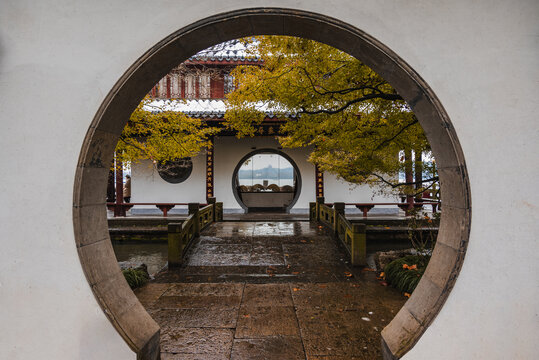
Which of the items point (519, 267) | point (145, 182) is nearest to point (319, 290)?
point (519, 267)

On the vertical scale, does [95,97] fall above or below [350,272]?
above

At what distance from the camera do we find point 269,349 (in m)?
2.49

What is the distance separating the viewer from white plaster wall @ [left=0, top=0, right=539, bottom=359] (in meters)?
1.83

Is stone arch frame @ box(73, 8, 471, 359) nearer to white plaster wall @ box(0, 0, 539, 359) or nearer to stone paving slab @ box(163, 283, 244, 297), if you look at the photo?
white plaster wall @ box(0, 0, 539, 359)

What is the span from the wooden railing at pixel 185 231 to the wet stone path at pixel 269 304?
0.23m

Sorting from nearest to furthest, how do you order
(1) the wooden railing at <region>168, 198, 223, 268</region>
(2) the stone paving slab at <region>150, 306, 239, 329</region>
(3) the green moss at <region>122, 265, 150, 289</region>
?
(2) the stone paving slab at <region>150, 306, 239, 329</region> < (3) the green moss at <region>122, 265, 150, 289</region> < (1) the wooden railing at <region>168, 198, 223, 268</region>

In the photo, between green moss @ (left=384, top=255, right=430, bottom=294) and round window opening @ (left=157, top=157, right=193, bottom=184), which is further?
round window opening @ (left=157, top=157, right=193, bottom=184)

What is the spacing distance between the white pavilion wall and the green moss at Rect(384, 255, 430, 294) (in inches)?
258

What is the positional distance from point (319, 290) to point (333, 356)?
153cm

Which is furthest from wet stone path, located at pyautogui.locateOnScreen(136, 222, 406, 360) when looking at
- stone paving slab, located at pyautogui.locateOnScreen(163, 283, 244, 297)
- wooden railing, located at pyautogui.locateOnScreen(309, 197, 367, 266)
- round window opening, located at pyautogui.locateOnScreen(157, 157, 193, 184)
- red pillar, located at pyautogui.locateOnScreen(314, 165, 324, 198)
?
round window opening, located at pyautogui.locateOnScreen(157, 157, 193, 184)

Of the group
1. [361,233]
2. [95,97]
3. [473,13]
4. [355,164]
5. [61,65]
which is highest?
[473,13]

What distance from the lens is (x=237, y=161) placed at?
11.2m

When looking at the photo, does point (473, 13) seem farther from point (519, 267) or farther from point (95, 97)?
point (95, 97)

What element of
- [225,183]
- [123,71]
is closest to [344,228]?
[123,71]
